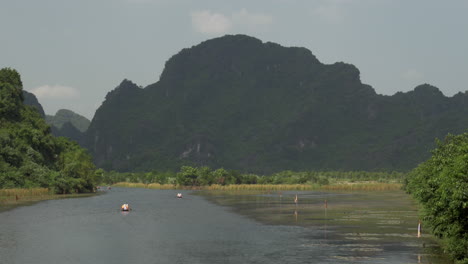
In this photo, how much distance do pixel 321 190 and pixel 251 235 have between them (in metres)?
113

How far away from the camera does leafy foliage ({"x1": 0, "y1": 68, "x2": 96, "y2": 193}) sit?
11675 centimetres

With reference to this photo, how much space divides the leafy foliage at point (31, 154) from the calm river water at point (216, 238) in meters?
45.6

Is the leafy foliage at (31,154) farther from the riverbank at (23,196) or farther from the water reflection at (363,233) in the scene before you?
the water reflection at (363,233)

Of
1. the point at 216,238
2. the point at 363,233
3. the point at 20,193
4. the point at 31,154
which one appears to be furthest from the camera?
the point at 31,154

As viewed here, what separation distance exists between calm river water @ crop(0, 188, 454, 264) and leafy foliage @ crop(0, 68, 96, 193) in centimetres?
4562

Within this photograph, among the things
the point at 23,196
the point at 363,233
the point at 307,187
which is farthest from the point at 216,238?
the point at 307,187

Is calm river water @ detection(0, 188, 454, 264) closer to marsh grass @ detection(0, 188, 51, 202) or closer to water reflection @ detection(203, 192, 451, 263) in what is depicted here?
water reflection @ detection(203, 192, 451, 263)

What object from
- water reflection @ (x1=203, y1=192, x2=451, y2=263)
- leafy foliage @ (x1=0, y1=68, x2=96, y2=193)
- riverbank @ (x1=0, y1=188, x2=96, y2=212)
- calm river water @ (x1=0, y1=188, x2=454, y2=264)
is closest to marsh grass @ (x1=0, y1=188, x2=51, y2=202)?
riverbank @ (x1=0, y1=188, x2=96, y2=212)

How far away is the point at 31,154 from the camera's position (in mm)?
127562

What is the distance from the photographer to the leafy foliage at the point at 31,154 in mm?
116750

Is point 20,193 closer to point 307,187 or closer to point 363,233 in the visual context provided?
point 363,233

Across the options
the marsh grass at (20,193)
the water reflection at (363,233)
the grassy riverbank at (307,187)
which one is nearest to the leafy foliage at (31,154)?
the marsh grass at (20,193)

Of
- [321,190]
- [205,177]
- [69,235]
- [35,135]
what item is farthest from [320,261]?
[205,177]

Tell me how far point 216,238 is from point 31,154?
90.8m
